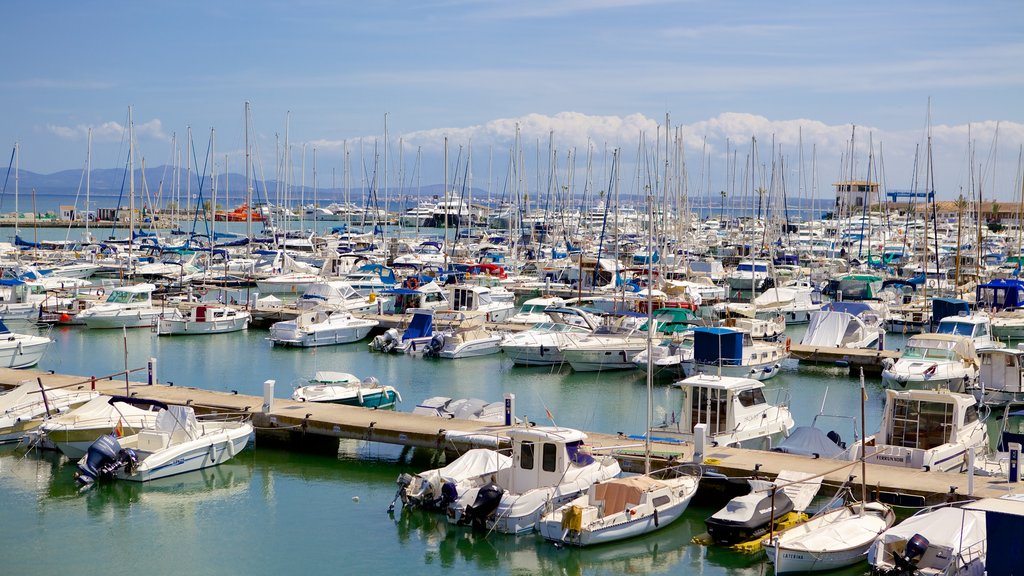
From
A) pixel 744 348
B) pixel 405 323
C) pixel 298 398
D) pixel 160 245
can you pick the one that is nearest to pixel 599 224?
pixel 160 245

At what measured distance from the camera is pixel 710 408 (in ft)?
94.0

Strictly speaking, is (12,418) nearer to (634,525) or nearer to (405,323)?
(634,525)

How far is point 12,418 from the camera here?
31062mm

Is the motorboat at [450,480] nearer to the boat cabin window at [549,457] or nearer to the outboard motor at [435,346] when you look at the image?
the boat cabin window at [549,457]

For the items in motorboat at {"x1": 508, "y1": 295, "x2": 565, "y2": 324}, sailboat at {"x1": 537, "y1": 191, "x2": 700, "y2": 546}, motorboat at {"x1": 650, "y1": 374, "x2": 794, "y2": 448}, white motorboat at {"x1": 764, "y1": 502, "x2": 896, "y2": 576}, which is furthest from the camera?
motorboat at {"x1": 508, "y1": 295, "x2": 565, "y2": 324}

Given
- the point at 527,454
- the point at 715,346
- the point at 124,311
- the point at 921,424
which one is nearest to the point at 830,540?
the point at 527,454

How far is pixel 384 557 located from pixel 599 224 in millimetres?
104634

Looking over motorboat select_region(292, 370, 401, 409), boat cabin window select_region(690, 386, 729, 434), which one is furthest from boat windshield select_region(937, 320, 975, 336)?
motorboat select_region(292, 370, 401, 409)

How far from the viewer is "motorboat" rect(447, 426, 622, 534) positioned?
77.8 ft

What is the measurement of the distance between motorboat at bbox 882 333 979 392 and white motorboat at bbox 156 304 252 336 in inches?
1179

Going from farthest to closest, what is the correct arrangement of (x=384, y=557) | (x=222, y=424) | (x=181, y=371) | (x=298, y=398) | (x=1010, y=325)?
(x=1010, y=325)
(x=181, y=371)
(x=298, y=398)
(x=222, y=424)
(x=384, y=557)

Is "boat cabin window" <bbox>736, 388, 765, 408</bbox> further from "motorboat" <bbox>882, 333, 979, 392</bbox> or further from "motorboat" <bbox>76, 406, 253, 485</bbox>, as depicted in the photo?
"motorboat" <bbox>76, 406, 253, 485</bbox>

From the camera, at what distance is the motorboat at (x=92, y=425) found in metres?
29.3

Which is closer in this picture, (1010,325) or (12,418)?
(12,418)
